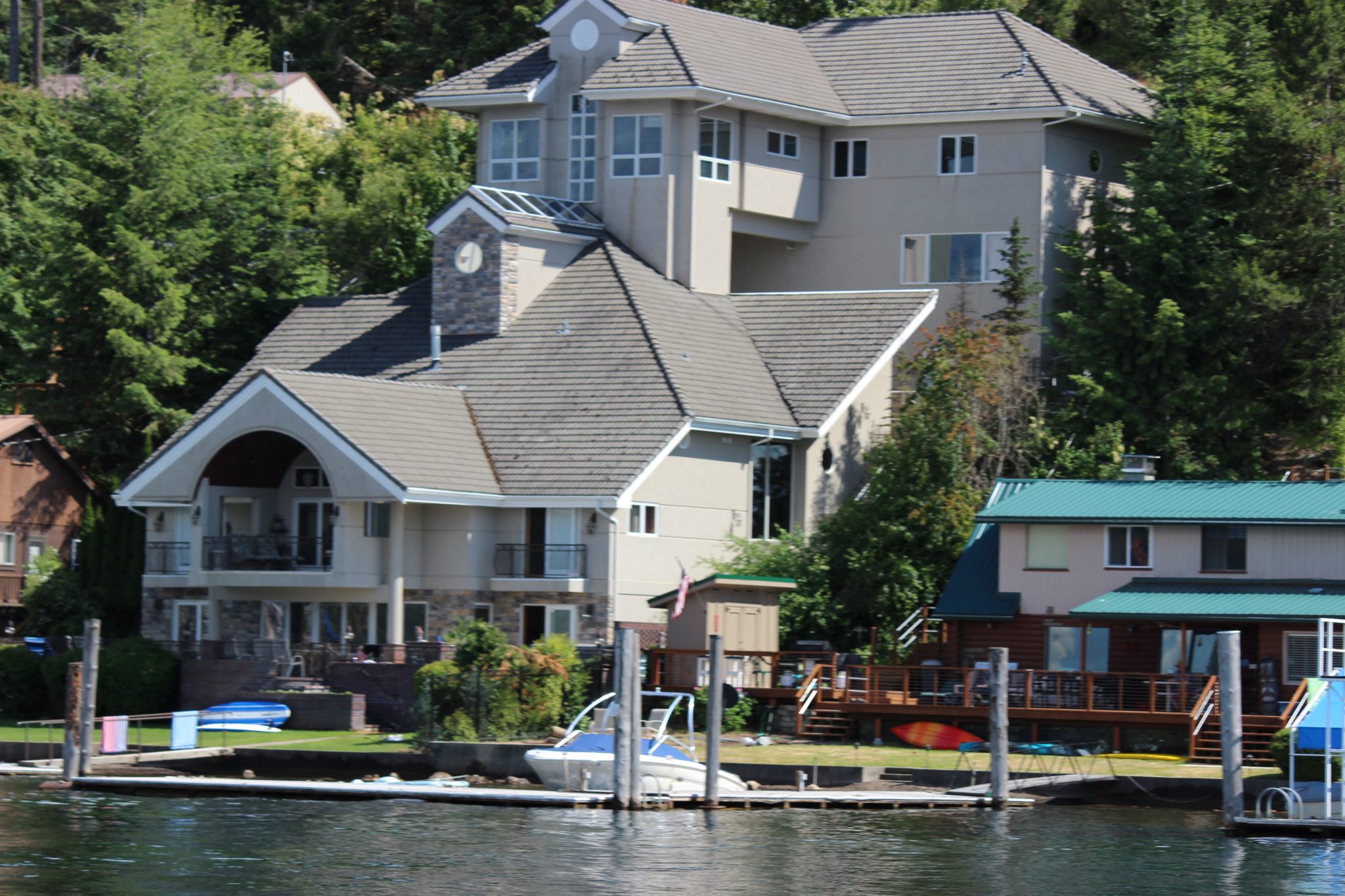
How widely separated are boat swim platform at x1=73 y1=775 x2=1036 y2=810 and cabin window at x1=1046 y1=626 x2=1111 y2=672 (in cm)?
801

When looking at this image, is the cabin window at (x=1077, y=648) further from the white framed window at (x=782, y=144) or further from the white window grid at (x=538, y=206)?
the white framed window at (x=782, y=144)

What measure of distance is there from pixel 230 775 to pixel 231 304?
2342 centimetres

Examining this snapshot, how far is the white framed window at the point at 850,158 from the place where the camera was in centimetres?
6712

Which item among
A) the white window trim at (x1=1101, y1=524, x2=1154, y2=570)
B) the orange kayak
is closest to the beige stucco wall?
the white window trim at (x1=1101, y1=524, x2=1154, y2=570)

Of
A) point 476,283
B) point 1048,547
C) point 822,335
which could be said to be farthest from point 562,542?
point 1048,547

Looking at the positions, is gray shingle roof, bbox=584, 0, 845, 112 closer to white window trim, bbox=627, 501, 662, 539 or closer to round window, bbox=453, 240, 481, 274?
round window, bbox=453, 240, 481, 274

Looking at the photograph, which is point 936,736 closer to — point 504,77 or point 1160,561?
point 1160,561

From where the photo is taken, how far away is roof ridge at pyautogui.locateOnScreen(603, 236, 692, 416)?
56531mm

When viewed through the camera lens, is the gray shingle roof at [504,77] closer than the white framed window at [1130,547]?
No

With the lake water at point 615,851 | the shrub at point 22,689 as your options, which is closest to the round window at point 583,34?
the shrub at point 22,689

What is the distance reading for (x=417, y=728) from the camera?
49375 mm

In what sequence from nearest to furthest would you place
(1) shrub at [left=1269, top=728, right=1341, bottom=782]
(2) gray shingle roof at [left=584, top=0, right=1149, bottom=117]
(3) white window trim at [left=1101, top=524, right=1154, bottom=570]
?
(1) shrub at [left=1269, top=728, right=1341, bottom=782] → (3) white window trim at [left=1101, top=524, right=1154, bottom=570] → (2) gray shingle roof at [left=584, top=0, right=1149, bottom=117]

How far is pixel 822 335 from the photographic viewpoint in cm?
6138

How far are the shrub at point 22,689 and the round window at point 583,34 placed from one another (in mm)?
23276
